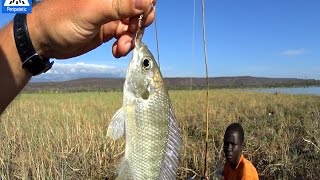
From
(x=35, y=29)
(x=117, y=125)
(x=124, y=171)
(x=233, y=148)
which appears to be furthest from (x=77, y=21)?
(x=233, y=148)

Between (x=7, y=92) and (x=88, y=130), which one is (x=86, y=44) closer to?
(x=7, y=92)

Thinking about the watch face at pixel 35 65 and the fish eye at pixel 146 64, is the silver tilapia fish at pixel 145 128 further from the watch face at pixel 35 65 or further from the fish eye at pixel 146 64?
the watch face at pixel 35 65

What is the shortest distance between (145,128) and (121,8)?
0.51 m

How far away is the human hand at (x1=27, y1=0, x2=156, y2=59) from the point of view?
5.76 ft

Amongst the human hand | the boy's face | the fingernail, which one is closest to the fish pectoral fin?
the human hand

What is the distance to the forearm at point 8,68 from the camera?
183 centimetres

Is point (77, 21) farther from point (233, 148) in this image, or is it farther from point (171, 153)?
point (233, 148)

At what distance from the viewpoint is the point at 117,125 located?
183cm

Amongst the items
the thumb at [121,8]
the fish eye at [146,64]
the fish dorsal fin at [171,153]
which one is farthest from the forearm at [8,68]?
the fish dorsal fin at [171,153]

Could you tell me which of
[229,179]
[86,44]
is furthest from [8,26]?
[229,179]

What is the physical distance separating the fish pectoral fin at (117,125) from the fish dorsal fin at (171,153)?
207mm

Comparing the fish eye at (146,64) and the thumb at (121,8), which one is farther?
the fish eye at (146,64)

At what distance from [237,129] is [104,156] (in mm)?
3056

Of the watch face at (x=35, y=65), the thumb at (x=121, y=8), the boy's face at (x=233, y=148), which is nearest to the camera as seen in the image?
the thumb at (x=121, y=8)
